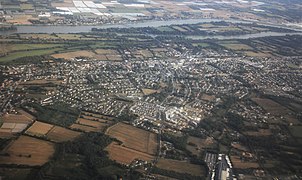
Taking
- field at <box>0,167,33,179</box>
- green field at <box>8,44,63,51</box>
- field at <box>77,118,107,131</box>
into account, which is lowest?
field at <box>0,167,33,179</box>

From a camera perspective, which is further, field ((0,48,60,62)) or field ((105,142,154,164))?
field ((0,48,60,62))

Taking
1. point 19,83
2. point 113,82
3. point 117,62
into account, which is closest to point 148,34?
point 117,62

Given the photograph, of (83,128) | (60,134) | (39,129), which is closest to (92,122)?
(83,128)

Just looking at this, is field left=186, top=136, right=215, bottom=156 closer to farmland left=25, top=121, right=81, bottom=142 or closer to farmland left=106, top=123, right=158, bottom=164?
farmland left=106, top=123, right=158, bottom=164

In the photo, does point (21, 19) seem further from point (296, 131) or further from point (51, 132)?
point (296, 131)

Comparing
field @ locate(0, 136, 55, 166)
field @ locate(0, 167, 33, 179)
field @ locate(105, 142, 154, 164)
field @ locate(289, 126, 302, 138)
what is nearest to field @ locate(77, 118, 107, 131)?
field @ locate(105, 142, 154, 164)

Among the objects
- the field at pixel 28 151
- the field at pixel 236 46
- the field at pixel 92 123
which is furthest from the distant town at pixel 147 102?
the field at pixel 236 46

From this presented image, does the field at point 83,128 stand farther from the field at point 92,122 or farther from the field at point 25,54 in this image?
the field at point 25,54
